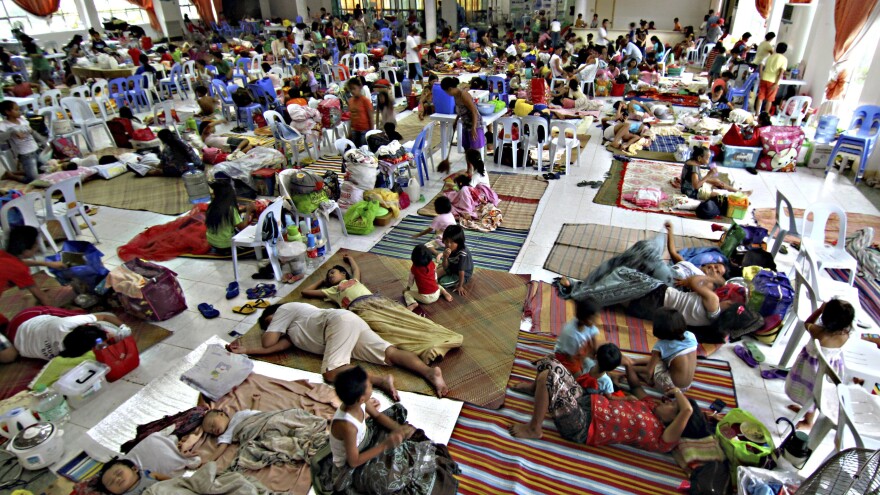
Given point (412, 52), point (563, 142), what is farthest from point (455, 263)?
point (412, 52)

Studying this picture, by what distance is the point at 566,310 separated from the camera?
4.52m

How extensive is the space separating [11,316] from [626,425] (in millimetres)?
5357

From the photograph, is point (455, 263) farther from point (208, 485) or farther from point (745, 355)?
point (208, 485)

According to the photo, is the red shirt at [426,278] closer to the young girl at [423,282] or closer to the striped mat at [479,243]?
the young girl at [423,282]

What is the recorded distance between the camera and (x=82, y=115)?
342 inches

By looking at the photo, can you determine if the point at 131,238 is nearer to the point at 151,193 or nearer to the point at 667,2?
the point at 151,193

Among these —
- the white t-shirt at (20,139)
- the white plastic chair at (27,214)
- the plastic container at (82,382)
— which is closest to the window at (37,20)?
the white t-shirt at (20,139)

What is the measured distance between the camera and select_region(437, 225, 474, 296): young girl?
183 inches

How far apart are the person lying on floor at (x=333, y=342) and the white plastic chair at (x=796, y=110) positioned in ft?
29.2

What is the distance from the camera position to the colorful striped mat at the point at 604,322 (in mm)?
4086

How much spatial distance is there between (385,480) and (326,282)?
2.47 meters

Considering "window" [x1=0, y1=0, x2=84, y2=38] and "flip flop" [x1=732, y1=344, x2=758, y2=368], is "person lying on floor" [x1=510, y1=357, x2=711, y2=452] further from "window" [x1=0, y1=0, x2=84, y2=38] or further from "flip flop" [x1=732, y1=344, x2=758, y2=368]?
"window" [x1=0, y1=0, x2=84, y2=38]

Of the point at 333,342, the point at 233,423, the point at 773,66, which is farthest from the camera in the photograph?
the point at 773,66

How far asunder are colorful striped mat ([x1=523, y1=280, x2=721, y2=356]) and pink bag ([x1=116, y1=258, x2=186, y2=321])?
315 centimetres
